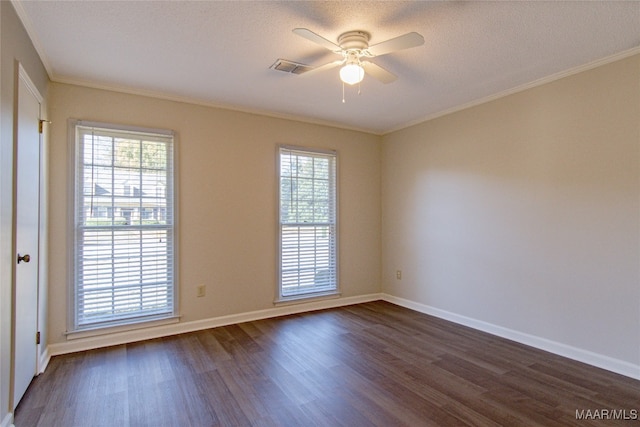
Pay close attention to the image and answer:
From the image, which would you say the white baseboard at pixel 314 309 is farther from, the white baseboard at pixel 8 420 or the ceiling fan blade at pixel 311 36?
the ceiling fan blade at pixel 311 36

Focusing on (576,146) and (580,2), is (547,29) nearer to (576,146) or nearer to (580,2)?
(580,2)

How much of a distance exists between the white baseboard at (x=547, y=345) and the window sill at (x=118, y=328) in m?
3.03

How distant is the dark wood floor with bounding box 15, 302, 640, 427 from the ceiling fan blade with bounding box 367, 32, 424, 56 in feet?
7.55

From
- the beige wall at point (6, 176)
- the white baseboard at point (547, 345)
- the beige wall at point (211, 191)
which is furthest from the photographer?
the beige wall at point (211, 191)

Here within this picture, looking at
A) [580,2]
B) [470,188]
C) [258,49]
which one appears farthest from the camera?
[470,188]

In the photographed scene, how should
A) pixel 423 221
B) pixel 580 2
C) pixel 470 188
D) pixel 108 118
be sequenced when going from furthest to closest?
pixel 423 221 < pixel 470 188 < pixel 108 118 < pixel 580 2

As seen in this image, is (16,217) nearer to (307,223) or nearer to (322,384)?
(322,384)

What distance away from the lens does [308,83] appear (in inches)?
127

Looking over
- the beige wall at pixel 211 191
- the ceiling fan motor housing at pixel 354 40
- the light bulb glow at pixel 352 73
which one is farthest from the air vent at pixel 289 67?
the beige wall at pixel 211 191

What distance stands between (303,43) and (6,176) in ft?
6.64

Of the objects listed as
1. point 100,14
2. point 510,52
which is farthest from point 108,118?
point 510,52

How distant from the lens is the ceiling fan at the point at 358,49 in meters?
2.05

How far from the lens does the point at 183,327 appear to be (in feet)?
11.6

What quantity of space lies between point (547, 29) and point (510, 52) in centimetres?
33
